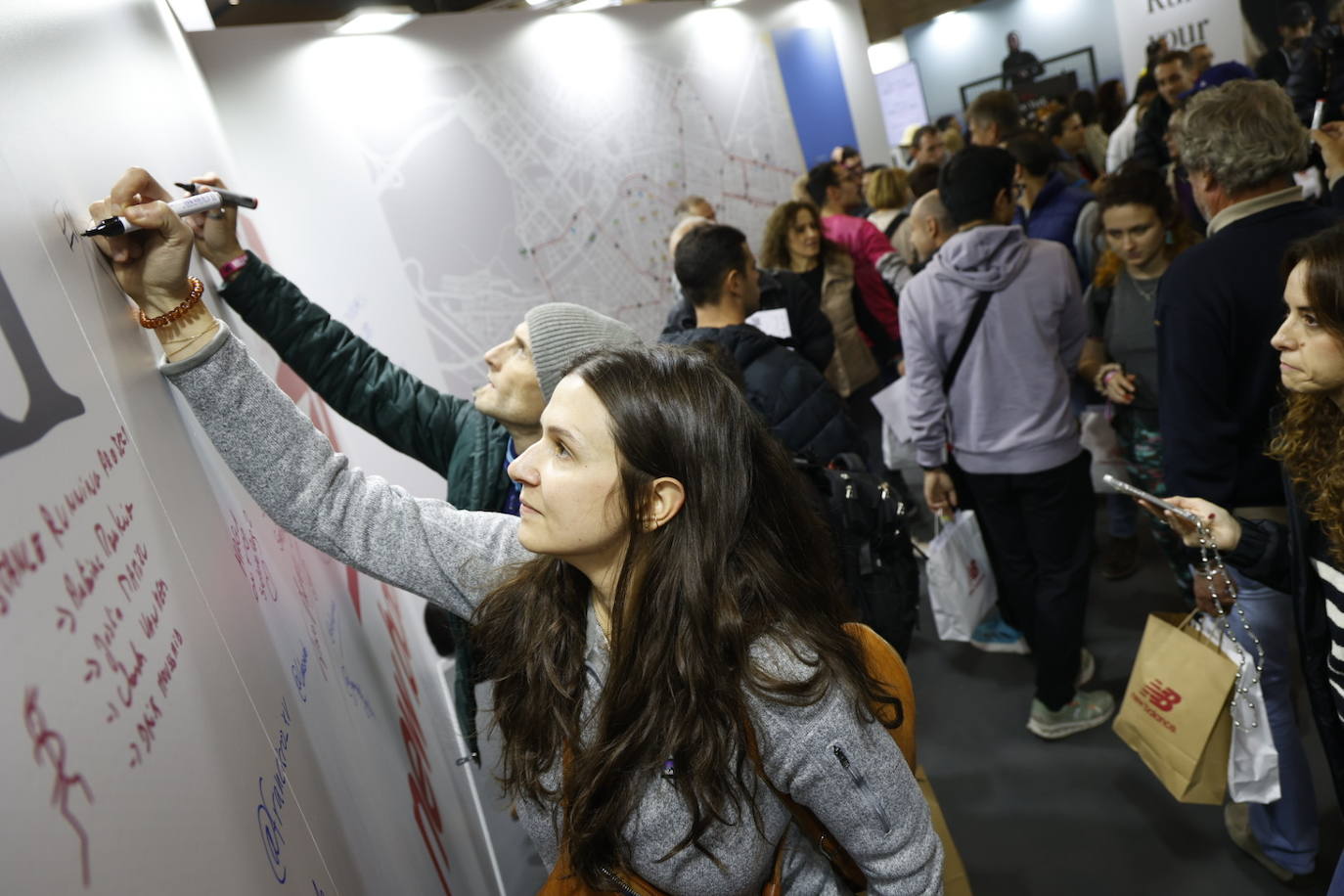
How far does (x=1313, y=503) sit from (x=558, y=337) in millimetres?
1430

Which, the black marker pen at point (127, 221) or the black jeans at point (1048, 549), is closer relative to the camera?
the black marker pen at point (127, 221)

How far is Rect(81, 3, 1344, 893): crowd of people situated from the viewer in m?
1.34

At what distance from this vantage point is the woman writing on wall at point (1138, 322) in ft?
10.9

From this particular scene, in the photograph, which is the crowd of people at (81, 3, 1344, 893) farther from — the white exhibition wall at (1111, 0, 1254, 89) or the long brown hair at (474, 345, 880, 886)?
the white exhibition wall at (1111, 0, 1254, 89)

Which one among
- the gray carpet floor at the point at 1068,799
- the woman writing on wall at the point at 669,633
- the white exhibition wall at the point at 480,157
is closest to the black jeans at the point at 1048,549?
the gray carpet floor at the point at 1068,799

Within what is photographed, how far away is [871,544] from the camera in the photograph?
2.39 metres

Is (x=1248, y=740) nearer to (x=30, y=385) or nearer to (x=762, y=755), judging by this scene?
(x=762, y=755)

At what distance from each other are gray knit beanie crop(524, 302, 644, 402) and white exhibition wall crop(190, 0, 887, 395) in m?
1.86

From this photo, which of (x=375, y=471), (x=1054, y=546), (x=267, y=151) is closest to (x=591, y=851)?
(x=1054, y=546)

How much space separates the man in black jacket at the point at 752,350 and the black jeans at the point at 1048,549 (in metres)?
0.78

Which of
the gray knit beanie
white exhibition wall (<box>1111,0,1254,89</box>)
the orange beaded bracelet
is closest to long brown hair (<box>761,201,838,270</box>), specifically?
the gray knit beanie

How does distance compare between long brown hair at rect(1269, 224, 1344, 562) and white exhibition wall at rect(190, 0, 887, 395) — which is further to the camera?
white exhibition wall at rect(190, 0, 887, 395)

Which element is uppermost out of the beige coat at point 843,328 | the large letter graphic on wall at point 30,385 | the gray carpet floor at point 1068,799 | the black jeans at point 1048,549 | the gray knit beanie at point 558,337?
the large letter graphic on wall at point 30,385

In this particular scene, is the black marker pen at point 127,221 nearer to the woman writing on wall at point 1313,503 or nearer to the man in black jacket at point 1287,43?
the woman writing on wall at point 1313,503
